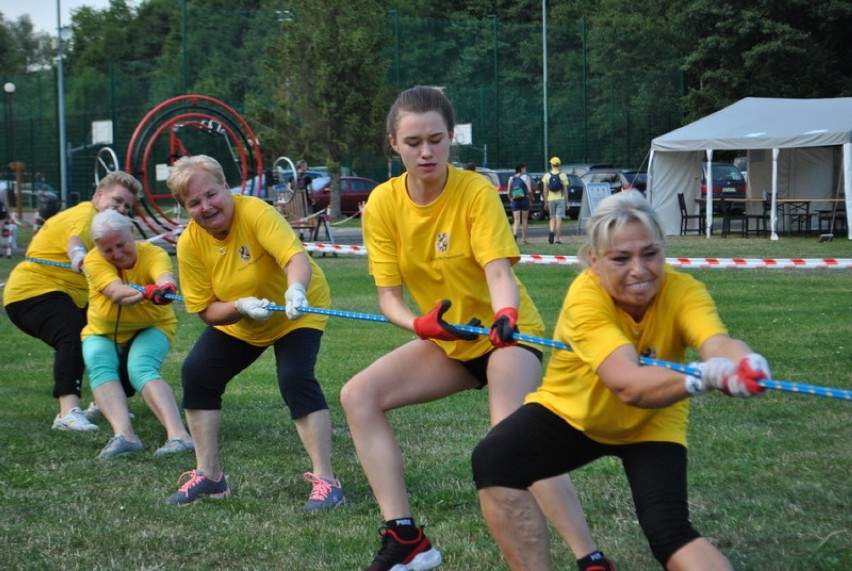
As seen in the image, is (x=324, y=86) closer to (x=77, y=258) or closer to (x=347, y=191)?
(x=347, y=191)

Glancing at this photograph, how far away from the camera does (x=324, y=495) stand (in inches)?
230

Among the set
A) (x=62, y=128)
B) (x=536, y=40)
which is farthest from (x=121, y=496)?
(x=536, y=40)

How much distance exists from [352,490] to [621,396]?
2.92 m

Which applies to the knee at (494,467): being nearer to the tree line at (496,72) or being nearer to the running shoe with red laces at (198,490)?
the running shoe with red laces at (198,490)

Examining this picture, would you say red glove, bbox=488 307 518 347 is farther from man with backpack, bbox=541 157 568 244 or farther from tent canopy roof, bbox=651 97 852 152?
tent canopy roof, bbox=651 97 852 152

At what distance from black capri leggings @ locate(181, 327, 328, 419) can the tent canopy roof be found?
21667mm

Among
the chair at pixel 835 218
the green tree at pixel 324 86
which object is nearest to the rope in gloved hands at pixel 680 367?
the chair at pixel 835 218

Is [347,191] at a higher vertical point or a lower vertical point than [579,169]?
lower

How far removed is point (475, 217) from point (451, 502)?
170cm

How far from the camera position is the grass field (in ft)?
16.4

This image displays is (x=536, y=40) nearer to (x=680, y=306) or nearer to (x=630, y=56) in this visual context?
(x=630, y=56)

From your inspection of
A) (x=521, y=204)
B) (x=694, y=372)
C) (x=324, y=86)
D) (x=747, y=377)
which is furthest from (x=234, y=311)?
(x=324, y=86)

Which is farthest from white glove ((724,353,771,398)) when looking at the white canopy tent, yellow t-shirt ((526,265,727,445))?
the white canopy tent

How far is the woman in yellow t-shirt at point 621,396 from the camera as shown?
11.6 ft
